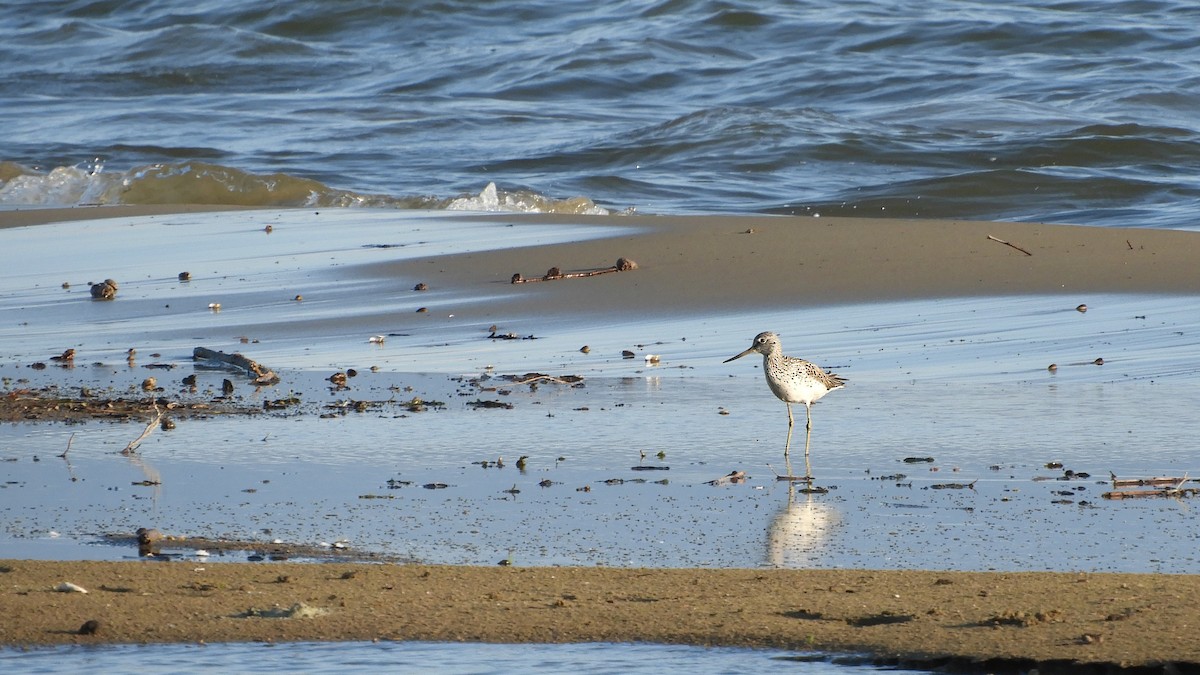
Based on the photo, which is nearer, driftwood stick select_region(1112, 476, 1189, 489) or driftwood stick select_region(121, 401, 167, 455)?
driftwood stick select_region(1112, 476, 1189, 489)

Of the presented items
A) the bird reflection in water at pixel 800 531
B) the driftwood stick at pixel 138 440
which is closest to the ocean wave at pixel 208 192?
the driftwood stick at pixel 138 440

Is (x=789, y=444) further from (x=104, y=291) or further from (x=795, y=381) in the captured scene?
(x=104, y=291)

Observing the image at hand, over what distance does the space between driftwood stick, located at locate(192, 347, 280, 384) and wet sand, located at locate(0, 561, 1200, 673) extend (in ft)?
9.96

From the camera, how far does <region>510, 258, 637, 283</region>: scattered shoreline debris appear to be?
10281mm

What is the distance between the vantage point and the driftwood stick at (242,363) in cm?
729

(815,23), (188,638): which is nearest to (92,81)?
(815,23)

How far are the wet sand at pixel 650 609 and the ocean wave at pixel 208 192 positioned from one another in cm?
1270

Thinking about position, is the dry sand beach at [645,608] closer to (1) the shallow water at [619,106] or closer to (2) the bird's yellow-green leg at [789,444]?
(2) the bird's yellow-green leg at [789,444]

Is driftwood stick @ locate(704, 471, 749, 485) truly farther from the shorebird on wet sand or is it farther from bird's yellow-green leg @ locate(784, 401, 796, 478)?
the shorebird on wet sand

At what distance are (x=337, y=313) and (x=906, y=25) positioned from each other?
20775 millimetres

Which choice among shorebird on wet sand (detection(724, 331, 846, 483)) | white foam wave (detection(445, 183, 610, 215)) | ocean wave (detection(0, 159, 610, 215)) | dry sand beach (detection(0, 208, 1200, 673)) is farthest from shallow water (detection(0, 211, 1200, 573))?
ocean wave (detection(0, 159, 610, 215))

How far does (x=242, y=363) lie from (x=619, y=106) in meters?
18.2

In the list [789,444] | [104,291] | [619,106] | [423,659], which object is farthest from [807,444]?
[619,106]

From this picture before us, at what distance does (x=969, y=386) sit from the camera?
272 inches
